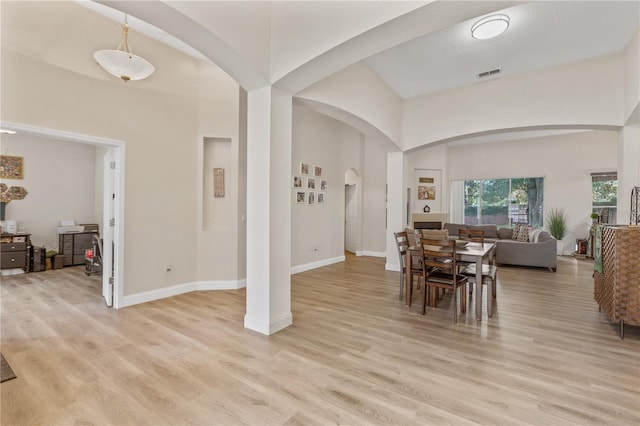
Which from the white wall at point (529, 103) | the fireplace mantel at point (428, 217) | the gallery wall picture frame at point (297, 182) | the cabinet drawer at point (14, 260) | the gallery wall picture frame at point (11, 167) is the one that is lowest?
the cabinet drawer at point (14, 260)

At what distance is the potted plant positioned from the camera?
857cm

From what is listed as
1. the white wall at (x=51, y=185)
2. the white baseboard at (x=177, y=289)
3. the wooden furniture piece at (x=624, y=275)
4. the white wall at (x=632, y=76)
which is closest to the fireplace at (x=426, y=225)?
the white wall at (x=632, y=76)

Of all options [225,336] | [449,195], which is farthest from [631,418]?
[449,195]

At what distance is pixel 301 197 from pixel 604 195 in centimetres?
860

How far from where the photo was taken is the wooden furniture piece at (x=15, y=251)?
577 centimetres

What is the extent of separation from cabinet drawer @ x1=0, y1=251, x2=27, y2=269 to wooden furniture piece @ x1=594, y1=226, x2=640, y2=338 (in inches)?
369

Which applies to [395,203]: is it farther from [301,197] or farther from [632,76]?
[632,76]

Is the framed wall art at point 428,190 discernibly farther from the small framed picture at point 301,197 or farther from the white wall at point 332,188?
the small framed picture at point 301,197

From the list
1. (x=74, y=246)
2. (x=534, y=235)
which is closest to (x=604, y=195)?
(x=534, y=235)

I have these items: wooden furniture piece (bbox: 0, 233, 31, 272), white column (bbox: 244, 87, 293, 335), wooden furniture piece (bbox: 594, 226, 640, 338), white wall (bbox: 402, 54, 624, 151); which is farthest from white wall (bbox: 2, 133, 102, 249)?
wooden furniture piece (bbox: 594, 226, 640, 338)

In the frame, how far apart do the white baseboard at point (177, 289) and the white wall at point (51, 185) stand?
4681 mm

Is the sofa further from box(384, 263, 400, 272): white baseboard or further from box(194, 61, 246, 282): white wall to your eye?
box(194, 61, 246, 282): white wall

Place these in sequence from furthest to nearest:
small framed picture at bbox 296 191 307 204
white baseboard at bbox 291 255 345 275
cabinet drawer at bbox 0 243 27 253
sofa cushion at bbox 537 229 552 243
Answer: sofa cushion at bbox 537 229 552 243
small framed picture at bbox 296 191 307 204
white baseboard at bbox 291 255 345 275
cabinet drawer at bbox 0 243 27 253

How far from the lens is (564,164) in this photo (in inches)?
345
